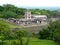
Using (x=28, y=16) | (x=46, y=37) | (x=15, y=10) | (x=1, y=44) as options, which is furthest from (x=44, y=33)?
(x=15, y=10)

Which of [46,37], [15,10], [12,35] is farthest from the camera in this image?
[15,10]

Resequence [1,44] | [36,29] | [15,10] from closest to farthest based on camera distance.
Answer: [1,44] → [36,29] → [15,10]

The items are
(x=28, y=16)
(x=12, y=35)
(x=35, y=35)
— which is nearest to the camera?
(x=12, y=35)

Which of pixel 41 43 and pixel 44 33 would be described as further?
pixel 44 33

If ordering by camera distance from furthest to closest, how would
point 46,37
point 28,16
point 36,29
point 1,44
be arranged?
point 28,16 < point 36,29 < point 46,37 < point 1,44

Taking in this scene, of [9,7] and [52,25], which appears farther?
[9,7]

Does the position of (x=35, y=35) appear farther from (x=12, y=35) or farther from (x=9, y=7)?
(x=9, y=7)

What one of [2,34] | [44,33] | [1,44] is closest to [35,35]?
[44,33]

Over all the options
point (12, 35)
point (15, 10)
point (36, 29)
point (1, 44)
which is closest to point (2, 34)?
point (12, 35)

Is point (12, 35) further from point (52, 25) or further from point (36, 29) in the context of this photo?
point (36, 29)
